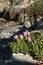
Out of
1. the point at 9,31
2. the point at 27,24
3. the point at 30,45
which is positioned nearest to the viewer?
the point at 30,45

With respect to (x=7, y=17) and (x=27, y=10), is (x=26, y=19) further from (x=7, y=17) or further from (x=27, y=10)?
(x=7, y=17)

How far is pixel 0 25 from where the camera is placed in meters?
18.2

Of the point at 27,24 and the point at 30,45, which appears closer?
the point at 30,45

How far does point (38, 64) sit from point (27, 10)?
9.96 meters

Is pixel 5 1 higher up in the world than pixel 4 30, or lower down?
higher up

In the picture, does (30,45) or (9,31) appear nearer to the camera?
(30,45)

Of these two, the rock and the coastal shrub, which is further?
the rock

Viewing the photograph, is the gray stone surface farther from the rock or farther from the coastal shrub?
the coastal shrub

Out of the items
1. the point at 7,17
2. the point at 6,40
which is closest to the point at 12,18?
the point at 7,17

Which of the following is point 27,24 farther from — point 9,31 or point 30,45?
point 30,45

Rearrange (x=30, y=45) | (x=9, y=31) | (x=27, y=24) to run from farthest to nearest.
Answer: (x=27, y=24), (x=9, y=31), (x=30, y=45)

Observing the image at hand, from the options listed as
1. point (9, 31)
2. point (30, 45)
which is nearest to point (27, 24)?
point (9, 31)

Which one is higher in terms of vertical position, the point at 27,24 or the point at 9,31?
the point at 27,24

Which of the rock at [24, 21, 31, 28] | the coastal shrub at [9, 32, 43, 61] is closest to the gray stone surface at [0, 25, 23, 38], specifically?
the rock at [24, 21, 31, 28]
